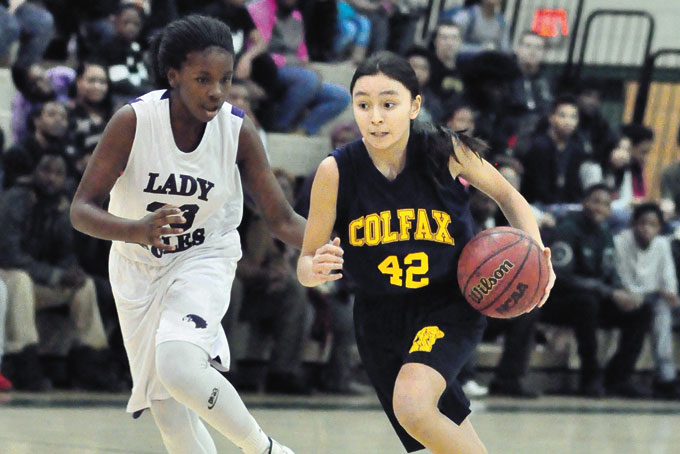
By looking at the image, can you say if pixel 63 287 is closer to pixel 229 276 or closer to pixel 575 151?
pixel 229 276

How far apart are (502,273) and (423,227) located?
0.30 meters

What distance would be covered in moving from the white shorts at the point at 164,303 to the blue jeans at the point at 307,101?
5.09 metres

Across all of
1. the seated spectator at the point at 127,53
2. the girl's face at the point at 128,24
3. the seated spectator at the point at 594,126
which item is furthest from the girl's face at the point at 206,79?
the seated spectator at the point at 594,126

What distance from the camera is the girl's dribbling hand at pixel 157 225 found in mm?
3988

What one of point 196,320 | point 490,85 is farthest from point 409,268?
point 490,85

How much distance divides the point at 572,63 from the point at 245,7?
189 inches

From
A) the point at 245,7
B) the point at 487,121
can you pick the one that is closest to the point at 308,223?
the point at 245,7

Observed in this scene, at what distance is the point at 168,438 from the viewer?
14.5 ft

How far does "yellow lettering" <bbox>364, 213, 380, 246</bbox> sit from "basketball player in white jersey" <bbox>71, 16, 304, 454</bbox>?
18.2 inches

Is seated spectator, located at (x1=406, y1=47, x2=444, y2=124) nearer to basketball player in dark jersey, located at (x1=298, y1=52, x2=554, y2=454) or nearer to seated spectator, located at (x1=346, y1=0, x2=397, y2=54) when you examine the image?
seated spectator, located at (x1=346, y1=0, x2=397, y2=54)

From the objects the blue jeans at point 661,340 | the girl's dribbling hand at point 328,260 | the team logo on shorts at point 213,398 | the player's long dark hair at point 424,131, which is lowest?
the blue jeans at point 661,340

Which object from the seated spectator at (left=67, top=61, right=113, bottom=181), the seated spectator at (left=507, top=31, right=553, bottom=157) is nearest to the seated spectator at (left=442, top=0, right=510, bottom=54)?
the seated spectator at (left=507, top=31, right=553, bottom=157)

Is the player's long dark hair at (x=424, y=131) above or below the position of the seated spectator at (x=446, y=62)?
above

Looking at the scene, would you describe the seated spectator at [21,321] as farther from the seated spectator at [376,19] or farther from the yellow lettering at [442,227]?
the seated spectator at [376,19]
